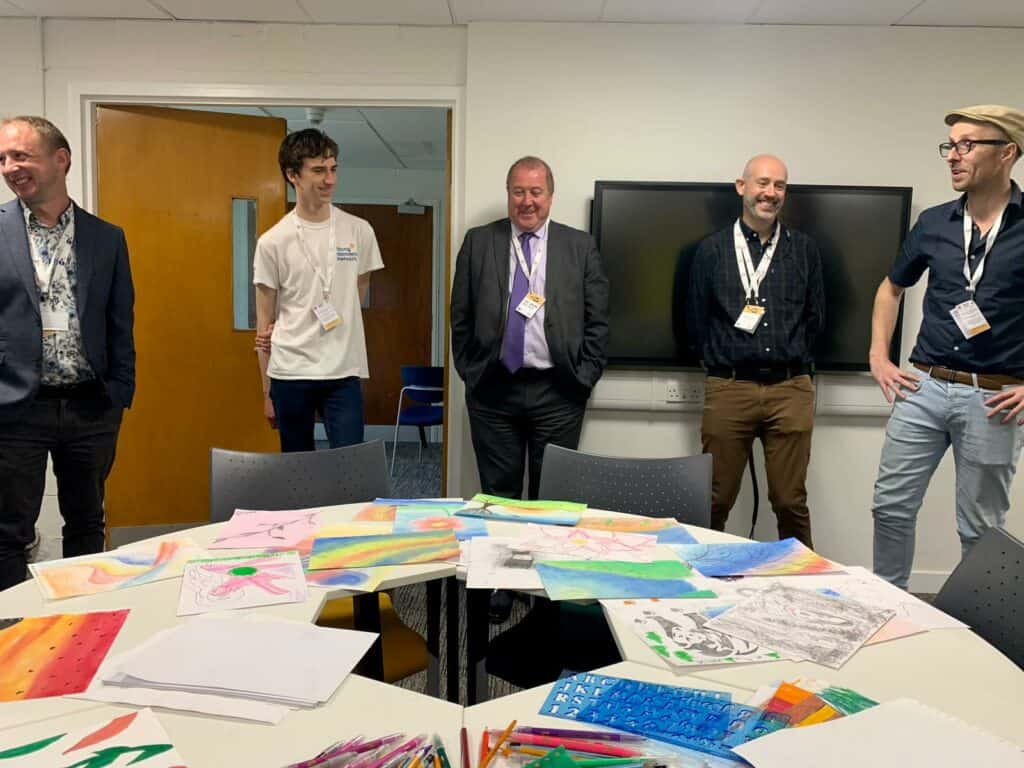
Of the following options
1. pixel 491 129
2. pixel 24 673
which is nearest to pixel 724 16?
pixel 491 129

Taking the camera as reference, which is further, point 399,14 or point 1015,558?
point 399,14

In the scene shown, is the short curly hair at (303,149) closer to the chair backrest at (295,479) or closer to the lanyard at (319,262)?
the lanyard at (319,262)

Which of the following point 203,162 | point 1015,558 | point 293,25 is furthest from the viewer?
point 203,162

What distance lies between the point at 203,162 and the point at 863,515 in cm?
374

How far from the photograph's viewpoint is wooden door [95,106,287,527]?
3639 mm

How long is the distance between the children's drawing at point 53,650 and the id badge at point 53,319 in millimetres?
1412

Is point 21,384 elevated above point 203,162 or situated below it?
below

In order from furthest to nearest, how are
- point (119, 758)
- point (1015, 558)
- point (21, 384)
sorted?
point (21, 384)
point (1015, 558)
point (119, 758)

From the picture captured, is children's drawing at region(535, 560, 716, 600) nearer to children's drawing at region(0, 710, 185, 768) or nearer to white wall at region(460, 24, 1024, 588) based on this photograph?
children's drawing at region(0, 710, 185, 768)

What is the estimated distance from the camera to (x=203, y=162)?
3.72 m

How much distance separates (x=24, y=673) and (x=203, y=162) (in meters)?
3.27

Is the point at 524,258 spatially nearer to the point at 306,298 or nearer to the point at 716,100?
the point at 306,298

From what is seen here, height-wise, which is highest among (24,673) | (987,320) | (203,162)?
(203,162)

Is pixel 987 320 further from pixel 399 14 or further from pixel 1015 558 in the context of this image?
pixel 399 14
